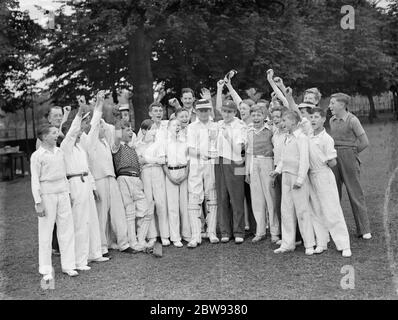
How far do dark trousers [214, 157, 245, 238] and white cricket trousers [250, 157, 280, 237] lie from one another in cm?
16

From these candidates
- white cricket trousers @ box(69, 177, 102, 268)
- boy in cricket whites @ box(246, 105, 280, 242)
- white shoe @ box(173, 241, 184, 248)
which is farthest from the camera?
white shoe @ box(173, 241, 184, 248)

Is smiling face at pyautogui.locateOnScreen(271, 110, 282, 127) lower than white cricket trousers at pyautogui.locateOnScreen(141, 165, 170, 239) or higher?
higher

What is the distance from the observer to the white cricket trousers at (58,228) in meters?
Result: 5.35

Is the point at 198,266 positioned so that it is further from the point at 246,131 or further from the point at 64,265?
the point at 246,131

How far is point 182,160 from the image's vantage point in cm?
666

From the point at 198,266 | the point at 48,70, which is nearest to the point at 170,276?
the point at 198,266

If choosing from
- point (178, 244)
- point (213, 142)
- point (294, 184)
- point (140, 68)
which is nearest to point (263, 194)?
point (294, 184)

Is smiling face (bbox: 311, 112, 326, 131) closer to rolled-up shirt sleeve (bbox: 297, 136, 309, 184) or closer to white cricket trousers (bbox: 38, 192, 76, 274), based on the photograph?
rolled-up shirt sleeve (bbox: 297, 136, 309, 184)

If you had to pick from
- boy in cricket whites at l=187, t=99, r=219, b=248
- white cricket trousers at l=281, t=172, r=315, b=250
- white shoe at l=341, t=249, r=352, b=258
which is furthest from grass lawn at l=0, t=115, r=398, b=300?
boy in cricket whites at l=187, t=99, r=219, b=248

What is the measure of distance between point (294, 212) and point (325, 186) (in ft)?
1.66

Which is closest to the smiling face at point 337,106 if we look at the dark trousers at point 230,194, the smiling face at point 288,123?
the smiling face at point 288,123

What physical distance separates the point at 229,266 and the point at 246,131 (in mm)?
1870

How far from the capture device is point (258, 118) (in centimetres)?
646

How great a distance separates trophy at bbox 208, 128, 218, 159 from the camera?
21.8ft
